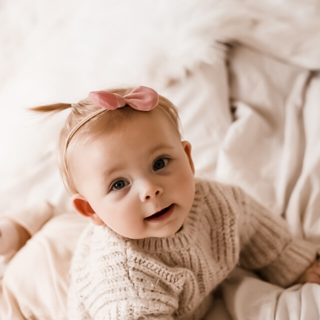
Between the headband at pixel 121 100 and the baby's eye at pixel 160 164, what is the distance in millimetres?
93

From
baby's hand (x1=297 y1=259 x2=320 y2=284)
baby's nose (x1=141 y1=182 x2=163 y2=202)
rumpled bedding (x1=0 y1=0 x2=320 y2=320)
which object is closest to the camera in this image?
baby's nose (x1=141 y1=182 x2=163 y2=202)

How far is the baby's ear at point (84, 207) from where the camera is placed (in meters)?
0.68

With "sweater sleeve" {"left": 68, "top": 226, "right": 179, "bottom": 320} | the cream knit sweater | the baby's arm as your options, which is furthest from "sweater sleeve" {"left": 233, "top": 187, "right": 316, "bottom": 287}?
the baby's arm

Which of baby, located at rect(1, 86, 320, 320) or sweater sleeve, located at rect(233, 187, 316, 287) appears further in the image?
sweater sleeve, located at rect(233, 187, 316, 287)

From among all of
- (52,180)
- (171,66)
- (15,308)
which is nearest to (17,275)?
(15,308)

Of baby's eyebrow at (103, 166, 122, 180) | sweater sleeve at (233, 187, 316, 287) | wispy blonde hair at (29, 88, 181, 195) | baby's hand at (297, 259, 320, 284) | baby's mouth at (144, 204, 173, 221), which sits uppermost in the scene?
wispy blonde hair at (29, 88, 181, 195)

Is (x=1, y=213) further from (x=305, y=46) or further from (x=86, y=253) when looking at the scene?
(x=305, y=46)

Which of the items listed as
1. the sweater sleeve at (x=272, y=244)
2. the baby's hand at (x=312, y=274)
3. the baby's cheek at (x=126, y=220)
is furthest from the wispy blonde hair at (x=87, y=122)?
the baby's hand at (x=312, y=274)

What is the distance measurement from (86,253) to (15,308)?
22 cm

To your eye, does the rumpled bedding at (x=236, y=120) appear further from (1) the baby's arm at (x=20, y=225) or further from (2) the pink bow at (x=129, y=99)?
(2) the pink bow at (x=129, y=99)

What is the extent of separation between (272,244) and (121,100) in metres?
0.51

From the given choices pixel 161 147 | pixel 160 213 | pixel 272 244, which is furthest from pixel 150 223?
pixel 272 244

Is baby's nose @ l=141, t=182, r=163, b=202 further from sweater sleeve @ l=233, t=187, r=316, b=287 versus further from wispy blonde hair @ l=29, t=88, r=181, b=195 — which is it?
sweater sleeve @ l=233, t=187, r=316, b=287

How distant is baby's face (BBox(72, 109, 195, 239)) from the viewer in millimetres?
596
